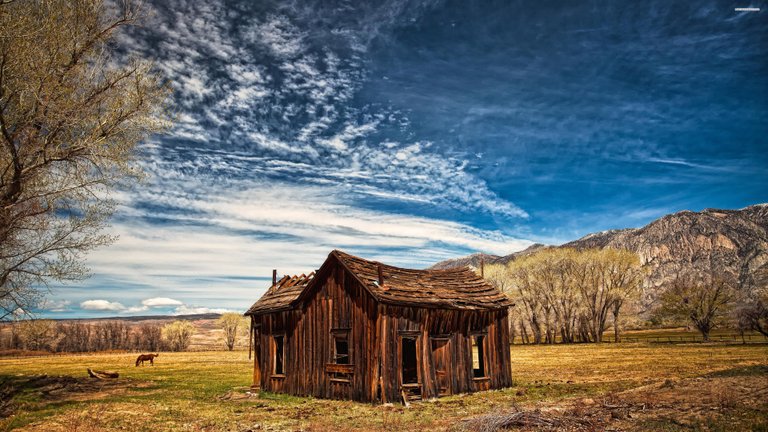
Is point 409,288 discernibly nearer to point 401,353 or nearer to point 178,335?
point 401,353

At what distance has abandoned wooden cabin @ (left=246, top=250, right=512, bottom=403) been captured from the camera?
17609 mm

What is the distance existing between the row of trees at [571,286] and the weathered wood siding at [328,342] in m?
57.3

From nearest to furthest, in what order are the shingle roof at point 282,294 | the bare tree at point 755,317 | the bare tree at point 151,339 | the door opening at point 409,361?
the shingle roof at point 282,294, the door opening at point 409,361, the bare tree at point 755,317, the bare tree at point 151,339

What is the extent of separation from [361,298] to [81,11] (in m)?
15.0

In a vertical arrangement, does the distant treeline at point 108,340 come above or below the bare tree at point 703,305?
below

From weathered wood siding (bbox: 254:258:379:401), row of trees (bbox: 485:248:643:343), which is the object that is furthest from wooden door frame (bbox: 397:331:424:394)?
row of trees (bbox: 485:248:643:343)

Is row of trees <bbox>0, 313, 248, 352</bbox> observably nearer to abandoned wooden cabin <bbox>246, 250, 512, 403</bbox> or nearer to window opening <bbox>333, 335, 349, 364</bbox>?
abandoned wooden cabin <bbox>246, 250, 512, 403</bbox>

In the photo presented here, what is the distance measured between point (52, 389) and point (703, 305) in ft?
224

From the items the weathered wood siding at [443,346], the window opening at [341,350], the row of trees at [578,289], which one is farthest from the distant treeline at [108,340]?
the weathered wood siding at [443,346]

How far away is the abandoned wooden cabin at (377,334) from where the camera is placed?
17.6 m

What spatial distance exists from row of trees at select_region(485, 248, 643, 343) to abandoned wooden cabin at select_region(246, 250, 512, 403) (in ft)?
177

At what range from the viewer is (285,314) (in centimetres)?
2180

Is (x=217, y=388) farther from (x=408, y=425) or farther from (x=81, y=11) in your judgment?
(x=81, y=11)

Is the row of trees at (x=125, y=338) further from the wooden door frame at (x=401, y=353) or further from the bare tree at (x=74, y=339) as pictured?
the wooden door frame at (x=401, y=353)
